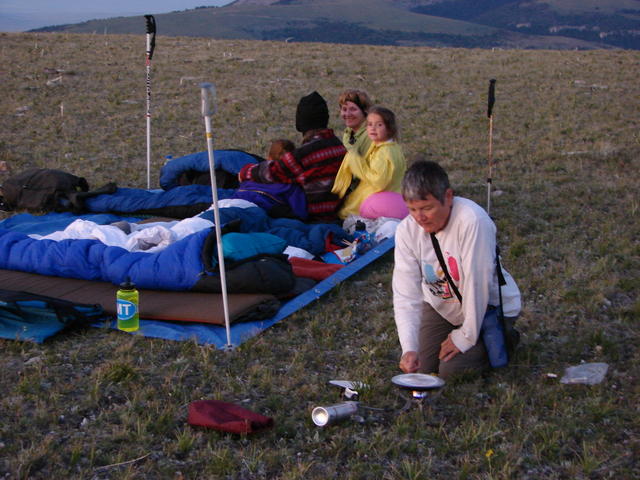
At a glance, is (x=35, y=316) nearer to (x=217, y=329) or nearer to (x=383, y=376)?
(x=217, y=329)

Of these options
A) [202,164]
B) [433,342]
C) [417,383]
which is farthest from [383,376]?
[202,164]

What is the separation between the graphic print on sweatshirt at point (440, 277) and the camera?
383cm

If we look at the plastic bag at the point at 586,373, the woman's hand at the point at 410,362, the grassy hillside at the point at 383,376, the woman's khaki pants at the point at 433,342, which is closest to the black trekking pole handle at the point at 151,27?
the grassy hillside at the point at 383,376

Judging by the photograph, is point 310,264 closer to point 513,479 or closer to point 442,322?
point 442,322

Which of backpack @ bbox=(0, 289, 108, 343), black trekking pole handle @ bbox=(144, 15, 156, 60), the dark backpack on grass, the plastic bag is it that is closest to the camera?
the plastic bag

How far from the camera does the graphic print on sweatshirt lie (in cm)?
383

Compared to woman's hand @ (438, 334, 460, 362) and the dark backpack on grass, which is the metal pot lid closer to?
woman's hand @ (438, 334, 460, 362)

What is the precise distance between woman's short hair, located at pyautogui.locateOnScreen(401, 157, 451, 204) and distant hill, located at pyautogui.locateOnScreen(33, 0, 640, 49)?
9889cm

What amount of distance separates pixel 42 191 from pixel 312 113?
119 inches

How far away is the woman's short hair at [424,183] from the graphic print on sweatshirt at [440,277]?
380mm

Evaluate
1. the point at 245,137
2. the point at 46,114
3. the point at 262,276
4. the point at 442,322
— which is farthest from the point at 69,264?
the point at 46,114

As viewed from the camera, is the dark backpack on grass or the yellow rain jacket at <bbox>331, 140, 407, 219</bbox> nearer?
the yellow rain jacket at <bbox>331, 140, 407, 219</bbox>

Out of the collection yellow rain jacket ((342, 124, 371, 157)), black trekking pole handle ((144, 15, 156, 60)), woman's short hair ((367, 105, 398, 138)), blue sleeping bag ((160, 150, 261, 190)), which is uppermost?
black trekking pole handle ((144, 15, 156, 60))

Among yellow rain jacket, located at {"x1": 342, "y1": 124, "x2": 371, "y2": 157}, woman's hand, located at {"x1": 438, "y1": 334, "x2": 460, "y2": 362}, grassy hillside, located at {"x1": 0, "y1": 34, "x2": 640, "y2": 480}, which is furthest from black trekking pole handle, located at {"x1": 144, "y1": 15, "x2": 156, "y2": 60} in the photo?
woman's hand, located at {"x1": 438, "y1": 334, "x2": 460, "y2": 362}
